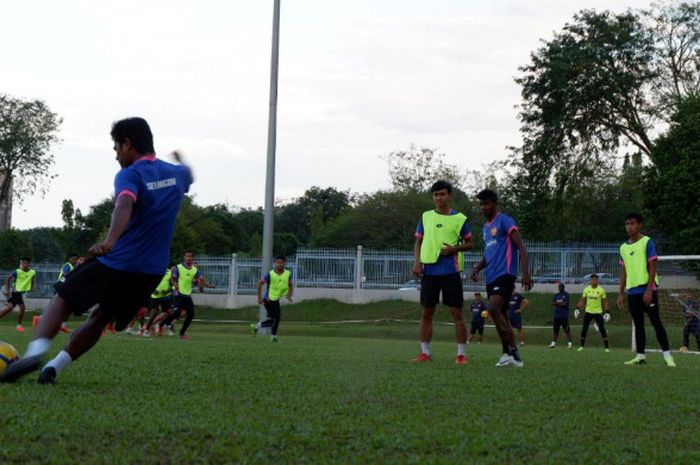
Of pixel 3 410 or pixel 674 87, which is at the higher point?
pixel 674 87

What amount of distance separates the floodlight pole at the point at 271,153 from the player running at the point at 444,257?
61.8 feet

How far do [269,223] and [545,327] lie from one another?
13.3 meters

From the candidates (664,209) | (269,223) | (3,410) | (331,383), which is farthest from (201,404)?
(664,209)

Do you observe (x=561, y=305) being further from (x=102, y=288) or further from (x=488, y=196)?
(x=102, y=288)

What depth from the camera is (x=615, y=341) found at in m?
34.8

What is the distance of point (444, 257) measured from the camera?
12.6m

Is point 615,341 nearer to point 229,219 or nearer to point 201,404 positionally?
point 201,404

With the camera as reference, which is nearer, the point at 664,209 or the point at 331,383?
the point at 331,383

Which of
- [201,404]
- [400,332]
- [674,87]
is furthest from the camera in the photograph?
[674,87]

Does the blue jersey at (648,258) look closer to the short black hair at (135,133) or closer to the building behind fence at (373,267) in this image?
the short black hair at (135,133)

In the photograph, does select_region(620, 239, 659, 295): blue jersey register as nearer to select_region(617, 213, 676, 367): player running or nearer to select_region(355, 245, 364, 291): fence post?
select_region(617, 213, 676, 367): player running

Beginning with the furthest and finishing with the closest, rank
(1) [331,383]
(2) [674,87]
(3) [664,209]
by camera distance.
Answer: (2) [674,87] → (3) [664,209] → (1) [331,383]

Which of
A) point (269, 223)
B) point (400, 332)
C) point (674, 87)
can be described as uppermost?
point (674, 87)

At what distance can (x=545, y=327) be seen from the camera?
40688mm
